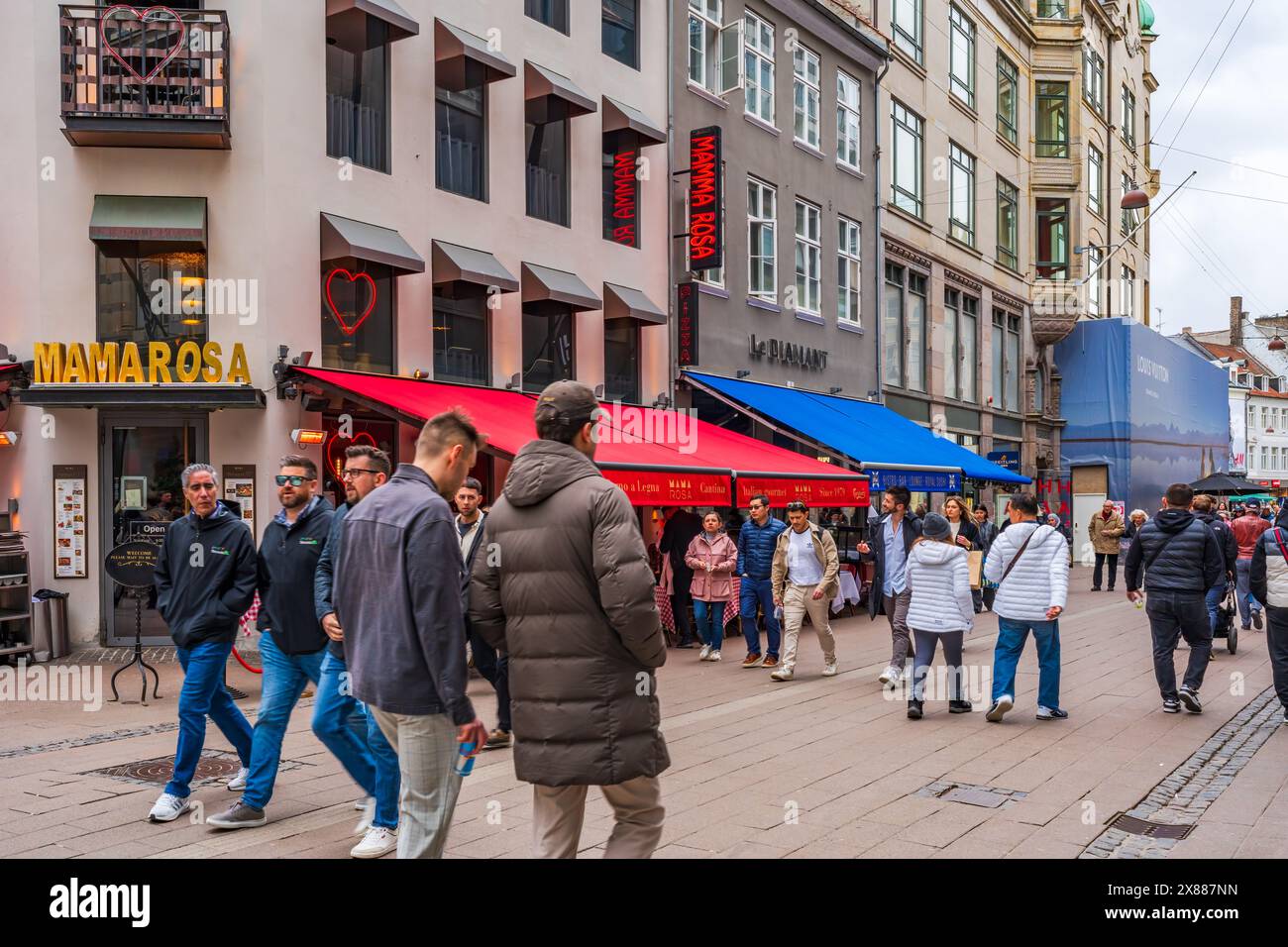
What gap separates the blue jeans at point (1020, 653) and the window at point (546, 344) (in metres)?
9.00

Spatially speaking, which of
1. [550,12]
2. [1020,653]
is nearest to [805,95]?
[550,12]

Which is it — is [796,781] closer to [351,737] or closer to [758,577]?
[351,737]

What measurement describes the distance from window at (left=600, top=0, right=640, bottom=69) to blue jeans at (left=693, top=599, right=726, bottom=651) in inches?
366

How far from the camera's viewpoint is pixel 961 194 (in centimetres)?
3044

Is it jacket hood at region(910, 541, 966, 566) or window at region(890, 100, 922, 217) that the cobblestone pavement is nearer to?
jacket hood at region(910, 541, 966, 566)

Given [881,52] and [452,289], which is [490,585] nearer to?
[452,289]

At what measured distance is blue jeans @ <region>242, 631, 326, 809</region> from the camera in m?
5.99

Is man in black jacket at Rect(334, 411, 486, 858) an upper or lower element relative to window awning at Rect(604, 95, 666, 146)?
lower

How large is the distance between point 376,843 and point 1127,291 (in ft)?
142

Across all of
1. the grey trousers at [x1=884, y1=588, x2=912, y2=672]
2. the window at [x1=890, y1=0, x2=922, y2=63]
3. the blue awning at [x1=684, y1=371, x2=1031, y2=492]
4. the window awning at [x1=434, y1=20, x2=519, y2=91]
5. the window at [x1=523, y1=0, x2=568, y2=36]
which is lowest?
the grey trousers at [x1=884, y1=588, x2=912, y2=672]

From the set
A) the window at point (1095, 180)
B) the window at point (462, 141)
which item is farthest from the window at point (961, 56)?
the window at point (462, 141)

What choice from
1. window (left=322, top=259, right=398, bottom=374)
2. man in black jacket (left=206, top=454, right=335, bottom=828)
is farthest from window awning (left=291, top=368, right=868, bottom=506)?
man in black jacket (left=206, top=454, right=335, bottom=828)

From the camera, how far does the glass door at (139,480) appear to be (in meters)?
12.9

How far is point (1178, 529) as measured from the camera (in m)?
9.52
